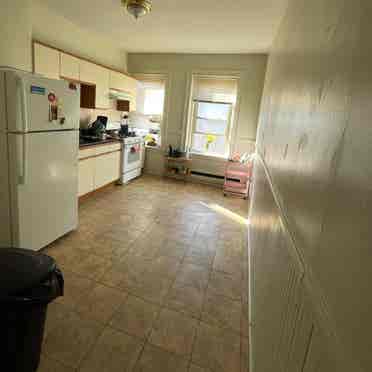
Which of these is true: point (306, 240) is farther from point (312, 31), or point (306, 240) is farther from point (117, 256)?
point (117, 256)

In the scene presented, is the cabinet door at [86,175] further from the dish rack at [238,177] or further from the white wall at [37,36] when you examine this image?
the dish rack at [238,177]

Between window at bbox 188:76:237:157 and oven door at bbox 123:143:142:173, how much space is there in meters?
1.12

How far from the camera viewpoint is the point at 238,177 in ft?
15.5

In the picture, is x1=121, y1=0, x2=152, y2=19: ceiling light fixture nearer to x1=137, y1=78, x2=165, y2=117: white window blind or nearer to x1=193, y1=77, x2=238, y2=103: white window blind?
x1=193, y1=77, x2=238, y2=103: white window blind

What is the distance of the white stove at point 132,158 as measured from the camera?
4.66 meters

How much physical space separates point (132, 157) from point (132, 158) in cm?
2

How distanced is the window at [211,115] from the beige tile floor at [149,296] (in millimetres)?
2169

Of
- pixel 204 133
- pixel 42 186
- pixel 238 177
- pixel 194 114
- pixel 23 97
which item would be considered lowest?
pixel 238 177

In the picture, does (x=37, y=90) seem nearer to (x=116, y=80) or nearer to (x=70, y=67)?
(x=70, y=67)

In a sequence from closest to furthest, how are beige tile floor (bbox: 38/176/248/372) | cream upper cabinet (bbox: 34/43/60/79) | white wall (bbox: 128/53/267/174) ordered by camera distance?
beige tile floor (bbox: 38/176/248/372), cream upper cabinet (bbox: 34/43/60/79), white wall (bbox: 128/53/267/174)

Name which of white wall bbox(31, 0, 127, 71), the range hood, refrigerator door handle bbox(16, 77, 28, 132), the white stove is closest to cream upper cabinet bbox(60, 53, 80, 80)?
white wall bbox(31, 0, 127, 71)

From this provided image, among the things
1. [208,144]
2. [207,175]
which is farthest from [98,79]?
[207,175]

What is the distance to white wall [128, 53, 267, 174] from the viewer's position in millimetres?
4621

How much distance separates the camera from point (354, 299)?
1.32 feet
